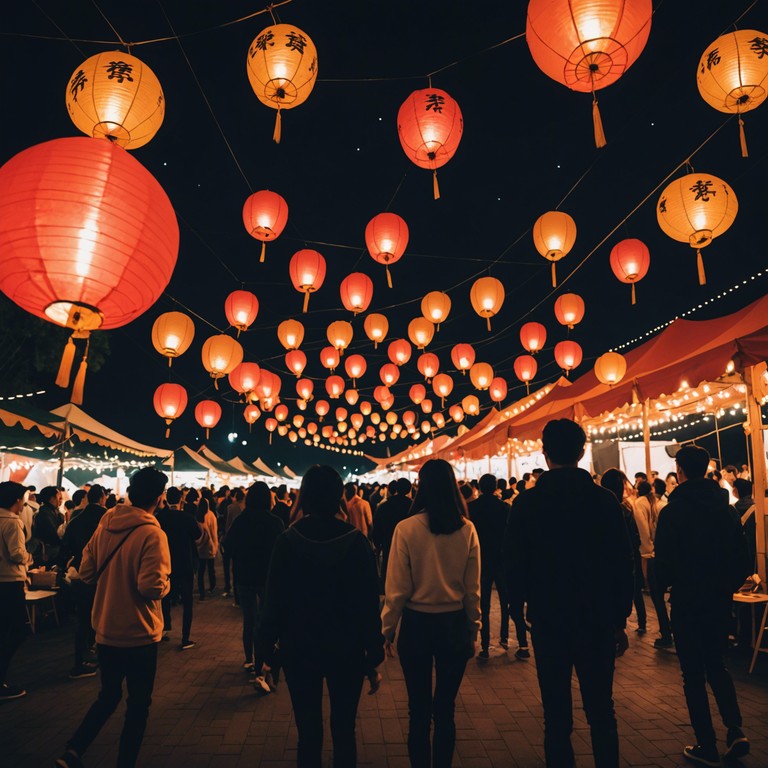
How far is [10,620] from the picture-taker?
500cm

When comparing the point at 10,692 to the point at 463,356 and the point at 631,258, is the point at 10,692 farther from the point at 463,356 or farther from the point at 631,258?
the point at 463,356

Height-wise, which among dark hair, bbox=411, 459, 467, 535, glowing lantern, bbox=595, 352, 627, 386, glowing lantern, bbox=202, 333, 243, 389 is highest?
glowing lantern, bbox=202, 333, 243, 389

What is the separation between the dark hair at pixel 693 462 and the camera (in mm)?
3953

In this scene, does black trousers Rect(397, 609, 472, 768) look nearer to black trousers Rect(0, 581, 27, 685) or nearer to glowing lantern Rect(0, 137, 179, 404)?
glowing lantern Rect(0, 137, 179, 404)

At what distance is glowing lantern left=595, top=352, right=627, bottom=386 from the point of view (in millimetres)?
9320

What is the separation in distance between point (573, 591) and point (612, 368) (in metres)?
7.51

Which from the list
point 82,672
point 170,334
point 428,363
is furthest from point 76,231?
point 428,363

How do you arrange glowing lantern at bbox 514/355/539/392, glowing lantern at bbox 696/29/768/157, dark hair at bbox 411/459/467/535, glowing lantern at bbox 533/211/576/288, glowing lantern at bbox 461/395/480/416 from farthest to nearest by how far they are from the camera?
glowing lantern at bbox 461/395/480/416
glowing lantern at bbox 514/355/539/392
glowing lantern at bbox 533/211/576/288
glowing lantern at bbox 696/29/768/157
dark hair at bbox 411/459/467/535

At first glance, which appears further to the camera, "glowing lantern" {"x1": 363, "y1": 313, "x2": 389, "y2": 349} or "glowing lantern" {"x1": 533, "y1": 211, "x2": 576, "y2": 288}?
"glowing lantern" {"x1": 363, "y1": 313, "x2": 389, "y2": 349}

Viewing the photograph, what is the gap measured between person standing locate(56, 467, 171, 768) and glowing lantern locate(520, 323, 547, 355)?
975cm

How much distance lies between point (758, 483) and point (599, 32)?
16.8 ft

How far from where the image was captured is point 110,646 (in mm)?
3238

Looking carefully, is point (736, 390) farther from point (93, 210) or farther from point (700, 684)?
point (93, 210)

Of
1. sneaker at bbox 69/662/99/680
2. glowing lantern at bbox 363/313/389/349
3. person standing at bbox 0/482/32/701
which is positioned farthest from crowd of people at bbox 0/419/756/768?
glowing lantern at bbox 363/313/389/349
